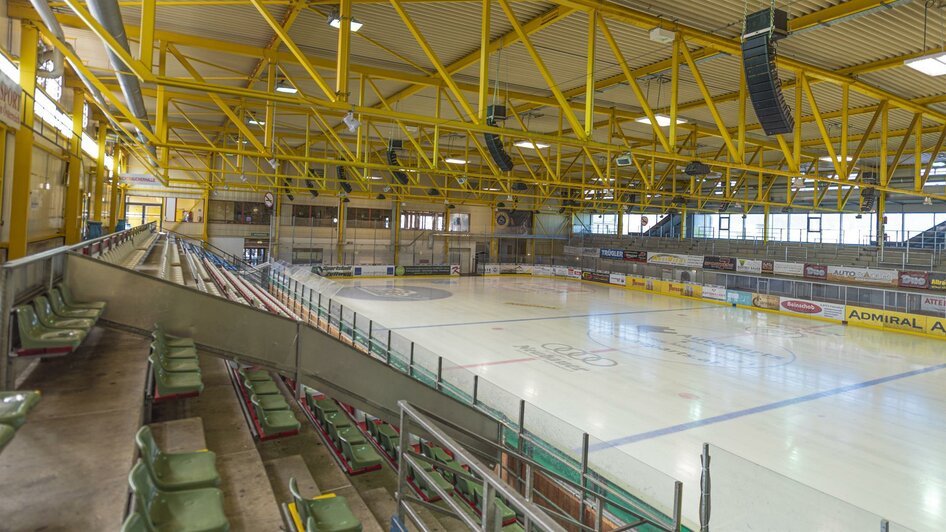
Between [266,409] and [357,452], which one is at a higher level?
[266,409]

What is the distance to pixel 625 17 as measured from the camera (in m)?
9.38

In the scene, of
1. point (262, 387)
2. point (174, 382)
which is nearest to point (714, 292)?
point (262, 387)

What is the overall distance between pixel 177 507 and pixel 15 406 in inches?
41.0

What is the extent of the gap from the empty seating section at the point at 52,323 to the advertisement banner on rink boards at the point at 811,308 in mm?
27156

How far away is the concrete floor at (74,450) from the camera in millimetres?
2902

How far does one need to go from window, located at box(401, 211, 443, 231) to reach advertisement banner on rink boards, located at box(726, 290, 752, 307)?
23654 millimetres

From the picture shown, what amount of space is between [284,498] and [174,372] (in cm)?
158

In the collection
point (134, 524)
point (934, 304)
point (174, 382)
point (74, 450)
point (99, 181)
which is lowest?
point (74, 450)

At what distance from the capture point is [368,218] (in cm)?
4150

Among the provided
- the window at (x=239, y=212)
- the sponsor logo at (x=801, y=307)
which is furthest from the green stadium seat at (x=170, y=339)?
the window at (x=239, y=212)

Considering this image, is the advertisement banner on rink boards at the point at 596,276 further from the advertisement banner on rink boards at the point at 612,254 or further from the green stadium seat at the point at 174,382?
the green stadium seat at the point at 174,382

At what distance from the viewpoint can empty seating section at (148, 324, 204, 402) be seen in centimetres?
444

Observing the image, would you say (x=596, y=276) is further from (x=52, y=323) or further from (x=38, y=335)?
(x=38, y=335)

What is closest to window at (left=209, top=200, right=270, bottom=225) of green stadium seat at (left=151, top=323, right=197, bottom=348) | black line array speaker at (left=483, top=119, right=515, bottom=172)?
black line array speaker at (left=483, top=119, right=515, bottom=172)
